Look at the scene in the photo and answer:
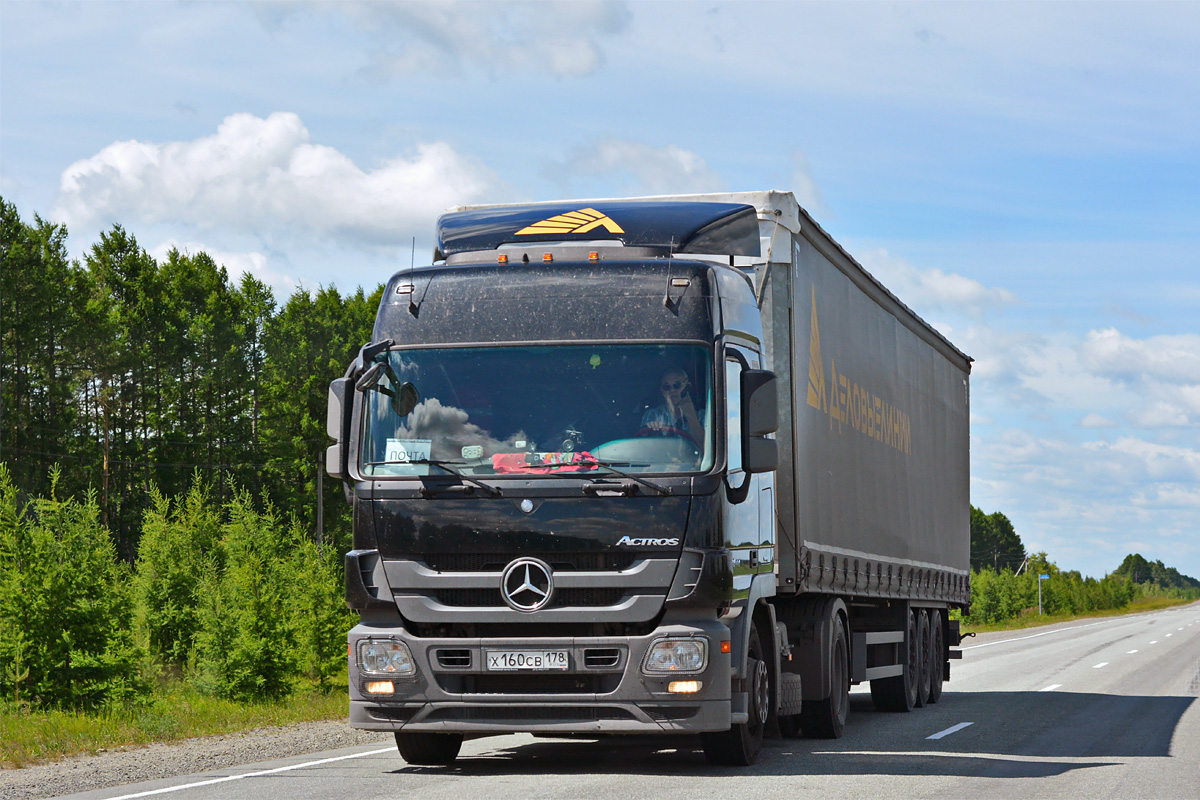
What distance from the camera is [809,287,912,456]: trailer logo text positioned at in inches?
504

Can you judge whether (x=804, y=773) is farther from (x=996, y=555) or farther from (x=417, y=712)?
(x=996, y=555)

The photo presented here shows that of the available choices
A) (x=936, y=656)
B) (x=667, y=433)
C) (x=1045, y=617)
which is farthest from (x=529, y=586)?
(x=1045, y=617)

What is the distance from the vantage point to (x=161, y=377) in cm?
7162

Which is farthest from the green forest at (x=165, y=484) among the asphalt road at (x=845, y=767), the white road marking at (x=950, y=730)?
the white road marking at (x=950, y=730)

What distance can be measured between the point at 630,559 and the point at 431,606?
131 centimetres

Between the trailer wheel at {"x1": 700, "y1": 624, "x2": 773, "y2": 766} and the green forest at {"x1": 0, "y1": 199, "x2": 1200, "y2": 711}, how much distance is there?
999cm

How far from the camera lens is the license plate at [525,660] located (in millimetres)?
9195

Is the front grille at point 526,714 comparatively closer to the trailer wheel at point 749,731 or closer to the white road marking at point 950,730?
the trailer wheel at point 749,731

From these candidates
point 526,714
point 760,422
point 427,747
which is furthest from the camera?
point 427,747

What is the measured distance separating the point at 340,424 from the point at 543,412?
134 centimetres

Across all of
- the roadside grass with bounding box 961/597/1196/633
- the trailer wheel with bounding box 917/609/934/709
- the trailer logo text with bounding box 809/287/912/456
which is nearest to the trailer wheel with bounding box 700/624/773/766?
the trailer logo text with bounding box 809/287/912/456

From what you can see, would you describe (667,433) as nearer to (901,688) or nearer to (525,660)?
(525,660)

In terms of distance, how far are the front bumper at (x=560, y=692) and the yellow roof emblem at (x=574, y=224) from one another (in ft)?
10.3

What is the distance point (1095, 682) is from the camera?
24594 mm
